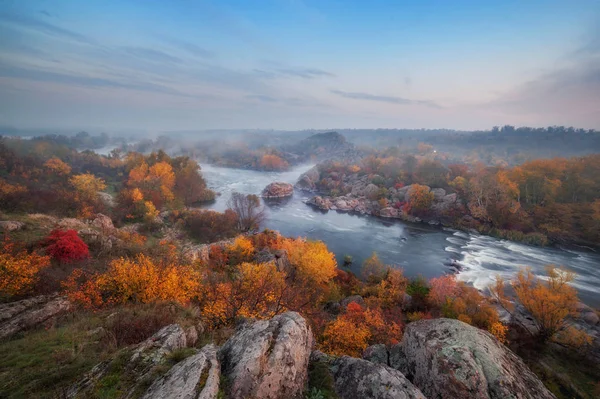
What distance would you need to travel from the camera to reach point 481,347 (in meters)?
7.84

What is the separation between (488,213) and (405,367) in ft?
221

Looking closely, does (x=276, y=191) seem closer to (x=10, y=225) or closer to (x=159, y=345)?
(x=10, y=225)

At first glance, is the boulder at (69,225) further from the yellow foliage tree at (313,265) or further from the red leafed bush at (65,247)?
the yellow foliage tree at (313,265)

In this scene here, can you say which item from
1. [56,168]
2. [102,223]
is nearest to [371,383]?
[102,223]

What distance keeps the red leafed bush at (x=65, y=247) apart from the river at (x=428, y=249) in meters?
34.0

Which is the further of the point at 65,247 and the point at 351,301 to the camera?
the point at 351,301

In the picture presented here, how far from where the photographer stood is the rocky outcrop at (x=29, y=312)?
422 inches

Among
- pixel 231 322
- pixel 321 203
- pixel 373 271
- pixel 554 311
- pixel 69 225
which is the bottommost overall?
pixel 321 203

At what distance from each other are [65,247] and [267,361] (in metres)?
19.7

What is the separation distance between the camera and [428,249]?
5031cm

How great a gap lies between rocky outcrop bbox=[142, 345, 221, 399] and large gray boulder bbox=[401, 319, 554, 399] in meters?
6.23

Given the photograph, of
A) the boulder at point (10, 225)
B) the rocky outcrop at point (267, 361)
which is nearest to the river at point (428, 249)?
the rocky outcrop at point (267, 361)

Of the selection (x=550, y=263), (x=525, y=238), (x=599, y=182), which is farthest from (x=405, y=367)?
(x=599, y=182)

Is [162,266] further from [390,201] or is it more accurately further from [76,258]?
[390,201]
